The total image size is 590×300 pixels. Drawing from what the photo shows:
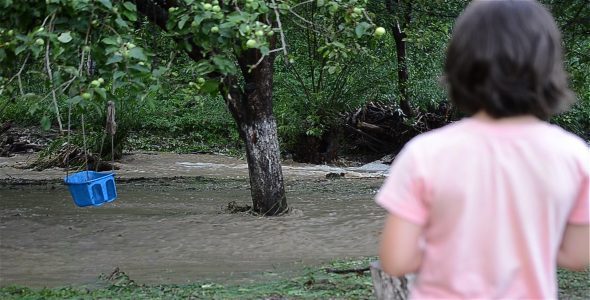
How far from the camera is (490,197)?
137 cm

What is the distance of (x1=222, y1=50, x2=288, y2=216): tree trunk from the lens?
8008mm

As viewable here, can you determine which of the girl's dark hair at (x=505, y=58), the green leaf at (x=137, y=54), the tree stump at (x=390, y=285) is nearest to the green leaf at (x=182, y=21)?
the green leaf at (x=137, y=54)

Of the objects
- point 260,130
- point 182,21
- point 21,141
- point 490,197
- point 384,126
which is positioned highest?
point 182,21

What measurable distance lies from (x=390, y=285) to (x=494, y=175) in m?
2.14

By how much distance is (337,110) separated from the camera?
15.2 metres

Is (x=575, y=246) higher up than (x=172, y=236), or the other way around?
(x=575, y=246)

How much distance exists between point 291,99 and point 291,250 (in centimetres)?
835

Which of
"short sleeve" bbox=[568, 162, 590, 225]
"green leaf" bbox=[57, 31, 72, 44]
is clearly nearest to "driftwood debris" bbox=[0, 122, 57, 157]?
"green leaf" bbox=[57, 31, 72, 44]

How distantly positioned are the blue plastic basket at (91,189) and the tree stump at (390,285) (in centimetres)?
330

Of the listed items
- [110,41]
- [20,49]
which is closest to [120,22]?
[110,41]

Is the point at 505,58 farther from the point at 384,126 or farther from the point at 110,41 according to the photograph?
the point at 384,126

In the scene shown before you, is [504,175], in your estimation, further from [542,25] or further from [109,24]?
[109,24]

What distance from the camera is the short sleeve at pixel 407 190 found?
1.36m

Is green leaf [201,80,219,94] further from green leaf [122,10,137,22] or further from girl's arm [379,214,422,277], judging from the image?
girl's arm [379,214,422,277]
